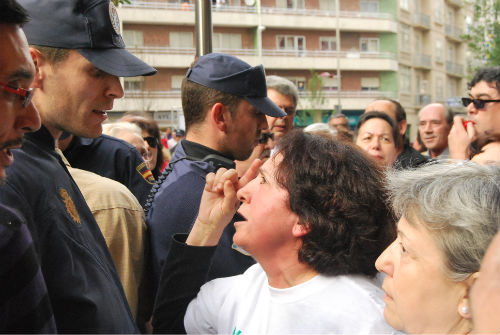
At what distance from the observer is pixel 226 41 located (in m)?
31.5

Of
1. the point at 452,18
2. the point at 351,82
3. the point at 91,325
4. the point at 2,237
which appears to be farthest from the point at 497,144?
the point at 452,18

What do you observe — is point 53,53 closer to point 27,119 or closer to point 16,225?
point 27,119

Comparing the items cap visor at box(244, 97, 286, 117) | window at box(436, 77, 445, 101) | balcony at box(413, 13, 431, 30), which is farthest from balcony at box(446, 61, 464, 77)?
cap visor at box(244, 97, 286, 117)

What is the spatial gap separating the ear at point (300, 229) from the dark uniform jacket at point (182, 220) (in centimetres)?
49

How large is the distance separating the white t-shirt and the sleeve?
0.05 meters

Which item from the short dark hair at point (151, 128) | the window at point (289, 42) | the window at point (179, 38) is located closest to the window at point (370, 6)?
the window at point (289, 42)

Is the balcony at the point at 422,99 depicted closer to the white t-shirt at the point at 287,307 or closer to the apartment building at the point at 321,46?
the apartment building at the point at 321,46

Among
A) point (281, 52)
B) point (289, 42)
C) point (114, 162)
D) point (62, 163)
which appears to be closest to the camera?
point (62, 163)

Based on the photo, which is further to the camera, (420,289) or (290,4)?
(290,4)

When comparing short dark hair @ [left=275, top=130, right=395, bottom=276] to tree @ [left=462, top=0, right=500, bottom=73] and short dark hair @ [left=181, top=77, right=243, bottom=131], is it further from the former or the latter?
tree @ [left=462, top=0, right=500, bottom=73]

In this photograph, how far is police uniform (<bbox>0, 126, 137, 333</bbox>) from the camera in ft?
4.74

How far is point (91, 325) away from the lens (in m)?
1.50

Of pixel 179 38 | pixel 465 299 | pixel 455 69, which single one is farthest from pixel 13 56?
pixel 455 69

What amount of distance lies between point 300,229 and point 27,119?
39.6 inches
